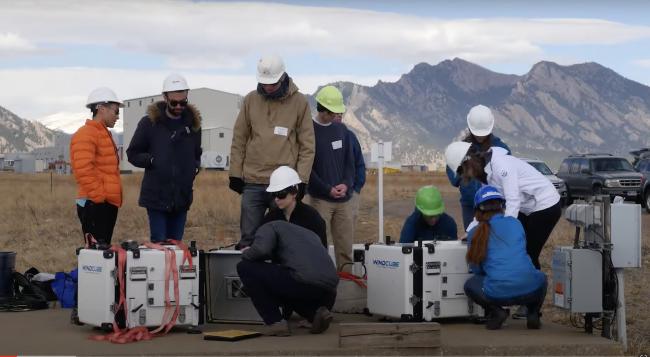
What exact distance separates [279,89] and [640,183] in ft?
74.1

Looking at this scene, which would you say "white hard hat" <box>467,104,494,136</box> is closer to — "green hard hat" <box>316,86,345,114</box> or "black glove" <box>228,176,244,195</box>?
"green hard hat" <box>316,86,345,114</box>

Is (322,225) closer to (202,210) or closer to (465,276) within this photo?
(465,276)

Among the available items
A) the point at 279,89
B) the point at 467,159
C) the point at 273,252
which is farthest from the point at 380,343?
the point at 279,89

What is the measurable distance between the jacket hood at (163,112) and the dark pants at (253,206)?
83cm

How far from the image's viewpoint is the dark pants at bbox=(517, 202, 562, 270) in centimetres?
891

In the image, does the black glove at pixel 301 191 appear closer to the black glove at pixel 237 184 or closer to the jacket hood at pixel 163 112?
the black glove at pixel 237 184

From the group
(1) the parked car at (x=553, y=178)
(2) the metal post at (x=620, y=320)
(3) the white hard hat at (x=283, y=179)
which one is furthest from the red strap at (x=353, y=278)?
(1) the parked car at (x=553, y=178)

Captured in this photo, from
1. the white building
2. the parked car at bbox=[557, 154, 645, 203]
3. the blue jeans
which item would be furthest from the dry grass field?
the white building

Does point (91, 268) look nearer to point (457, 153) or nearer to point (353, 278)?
point (353, 278)

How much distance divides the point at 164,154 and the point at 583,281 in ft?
12.6

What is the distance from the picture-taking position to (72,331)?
8.45m

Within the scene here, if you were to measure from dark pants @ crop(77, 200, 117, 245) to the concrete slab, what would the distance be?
1137 mm

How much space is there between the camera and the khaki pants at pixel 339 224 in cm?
1008

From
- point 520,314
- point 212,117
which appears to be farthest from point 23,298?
point 212,117
